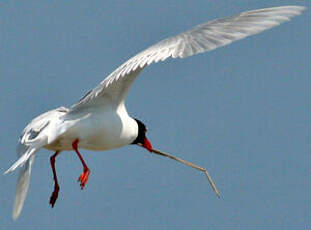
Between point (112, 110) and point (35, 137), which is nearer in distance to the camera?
point (35, 137)

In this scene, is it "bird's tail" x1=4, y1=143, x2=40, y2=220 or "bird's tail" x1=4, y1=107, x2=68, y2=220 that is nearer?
"bird's tail" x1=4, y1=107, x2=68, y2=220

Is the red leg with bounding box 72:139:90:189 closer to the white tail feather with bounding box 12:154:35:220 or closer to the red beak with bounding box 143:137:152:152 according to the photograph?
the white tail feather with bounding box 12:154:35:220

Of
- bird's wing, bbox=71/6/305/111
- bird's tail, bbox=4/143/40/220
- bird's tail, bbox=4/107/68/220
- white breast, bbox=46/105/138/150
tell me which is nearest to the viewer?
bird's wing, bbox=71/6/305/111

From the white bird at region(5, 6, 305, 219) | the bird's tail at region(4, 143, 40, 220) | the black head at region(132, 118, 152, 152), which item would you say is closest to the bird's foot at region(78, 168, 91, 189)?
the white bird at region(5, 6, 305, 219)

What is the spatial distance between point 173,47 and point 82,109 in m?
1.66

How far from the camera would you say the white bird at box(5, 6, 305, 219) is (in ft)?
30.0

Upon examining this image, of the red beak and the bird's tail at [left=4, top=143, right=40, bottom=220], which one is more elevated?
the bird's tail at [left=4, top=143, right=40, bottom=220]

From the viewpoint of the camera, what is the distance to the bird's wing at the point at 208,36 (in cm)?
900

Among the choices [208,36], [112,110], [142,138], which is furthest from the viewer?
[142,138]

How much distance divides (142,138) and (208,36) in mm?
2725

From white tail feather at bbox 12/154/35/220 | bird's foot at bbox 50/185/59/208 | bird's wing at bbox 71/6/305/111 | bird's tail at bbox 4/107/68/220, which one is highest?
bird's wing at bbox 71/6/305/111

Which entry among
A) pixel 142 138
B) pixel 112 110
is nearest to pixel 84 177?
pixel 112 110

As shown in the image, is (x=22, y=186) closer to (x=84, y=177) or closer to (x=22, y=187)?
(x=22, y=187)

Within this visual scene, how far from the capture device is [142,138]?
470 inches
